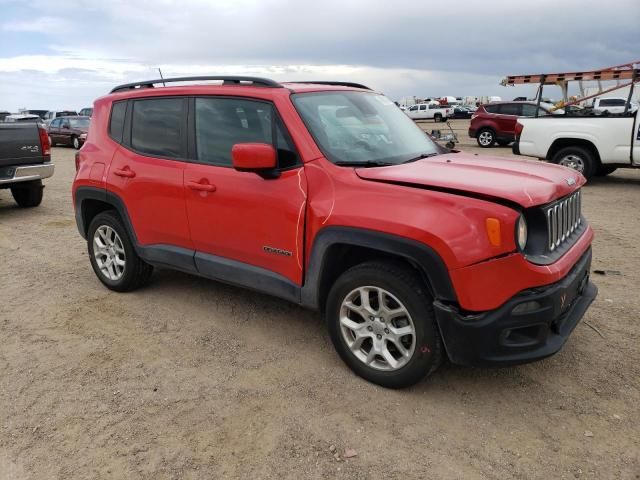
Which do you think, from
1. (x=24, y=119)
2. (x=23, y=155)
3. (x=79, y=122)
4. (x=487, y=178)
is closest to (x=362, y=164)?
(x=487, y=178)

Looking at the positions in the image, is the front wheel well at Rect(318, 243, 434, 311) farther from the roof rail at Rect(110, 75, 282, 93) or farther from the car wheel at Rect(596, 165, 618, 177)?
the car wheel at Rect(596, 165, 618, 177)

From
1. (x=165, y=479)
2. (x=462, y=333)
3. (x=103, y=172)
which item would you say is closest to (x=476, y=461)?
(x=462, y=333)

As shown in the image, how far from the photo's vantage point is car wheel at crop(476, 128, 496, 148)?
64.3ft

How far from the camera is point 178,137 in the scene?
13.7ft

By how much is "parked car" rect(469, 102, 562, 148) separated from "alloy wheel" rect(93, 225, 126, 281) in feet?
56.3

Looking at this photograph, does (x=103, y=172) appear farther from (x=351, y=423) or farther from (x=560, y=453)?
(x=560, y=453)

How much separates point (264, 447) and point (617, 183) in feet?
35.0

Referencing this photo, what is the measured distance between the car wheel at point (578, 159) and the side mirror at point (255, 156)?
8.59m

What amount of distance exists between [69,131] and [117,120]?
21297 millimetres

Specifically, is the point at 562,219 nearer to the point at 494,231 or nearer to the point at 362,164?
the point at 494,231

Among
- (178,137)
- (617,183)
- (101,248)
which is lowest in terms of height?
(617,183)

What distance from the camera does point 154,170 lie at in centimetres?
428

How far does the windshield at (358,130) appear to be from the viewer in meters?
3.50

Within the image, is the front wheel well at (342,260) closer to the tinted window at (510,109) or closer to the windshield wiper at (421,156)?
the windshield wiper at (421,156)
